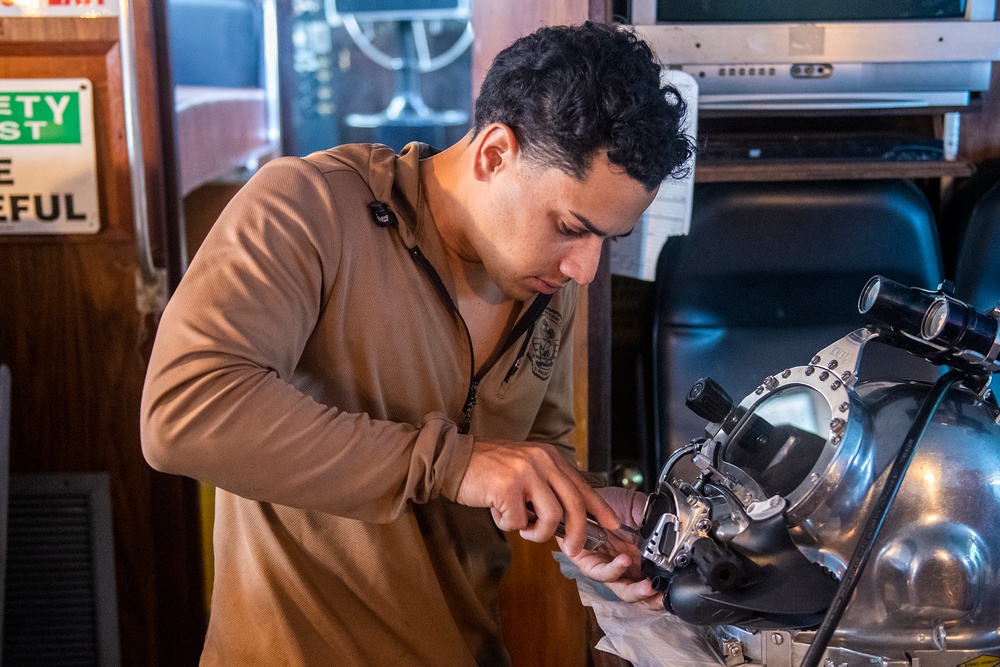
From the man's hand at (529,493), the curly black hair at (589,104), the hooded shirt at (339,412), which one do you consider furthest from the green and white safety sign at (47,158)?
the man's hand at (529,493)

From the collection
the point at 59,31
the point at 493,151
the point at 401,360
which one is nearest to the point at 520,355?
the point at 401,360

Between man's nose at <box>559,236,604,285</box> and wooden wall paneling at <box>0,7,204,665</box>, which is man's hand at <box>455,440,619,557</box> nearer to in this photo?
man's nose at <box>559,236,604,285</box>

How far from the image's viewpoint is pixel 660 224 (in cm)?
191

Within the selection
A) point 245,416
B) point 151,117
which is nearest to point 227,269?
point 245,416

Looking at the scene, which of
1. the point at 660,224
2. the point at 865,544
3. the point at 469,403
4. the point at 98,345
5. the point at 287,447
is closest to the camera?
the point at 865,544

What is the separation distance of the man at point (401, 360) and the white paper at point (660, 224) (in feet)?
Result: 1.71

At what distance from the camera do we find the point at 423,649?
132cm

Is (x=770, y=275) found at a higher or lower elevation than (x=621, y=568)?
higher

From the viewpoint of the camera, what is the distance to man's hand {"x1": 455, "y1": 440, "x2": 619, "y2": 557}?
3.36 ft

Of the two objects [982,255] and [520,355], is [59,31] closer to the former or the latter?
[520,355]

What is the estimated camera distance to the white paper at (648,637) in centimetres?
106

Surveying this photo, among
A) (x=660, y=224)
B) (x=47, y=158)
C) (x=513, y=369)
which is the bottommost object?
(x=513, y=369)

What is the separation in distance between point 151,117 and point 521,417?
114 cm

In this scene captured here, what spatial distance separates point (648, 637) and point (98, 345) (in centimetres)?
148
